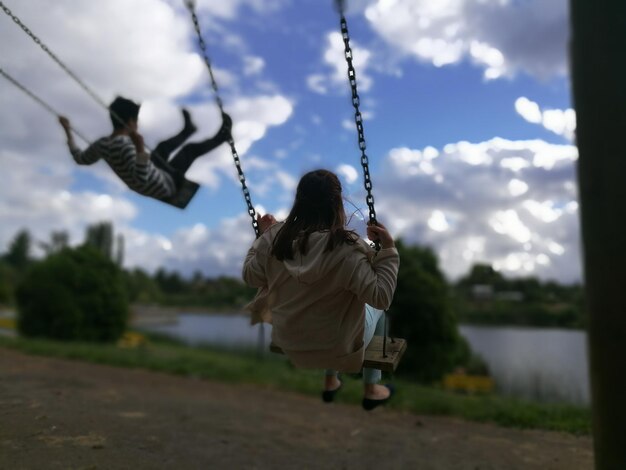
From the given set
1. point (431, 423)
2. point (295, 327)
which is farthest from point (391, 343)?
point (431, 423)

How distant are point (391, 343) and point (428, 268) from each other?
9.26 metres

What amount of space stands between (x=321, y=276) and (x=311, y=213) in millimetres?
300

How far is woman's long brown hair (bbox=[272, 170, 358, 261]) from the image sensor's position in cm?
238

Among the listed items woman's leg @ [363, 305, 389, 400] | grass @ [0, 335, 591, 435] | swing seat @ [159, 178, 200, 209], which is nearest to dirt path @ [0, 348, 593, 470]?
grass @ [0, 335, 591, 435]

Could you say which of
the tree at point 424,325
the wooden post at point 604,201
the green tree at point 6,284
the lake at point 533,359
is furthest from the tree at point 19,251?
the wooden post at point 604,201

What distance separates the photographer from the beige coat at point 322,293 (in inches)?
89.3

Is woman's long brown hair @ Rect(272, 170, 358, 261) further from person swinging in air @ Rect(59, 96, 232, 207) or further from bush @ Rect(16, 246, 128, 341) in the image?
bush @ Rect(16, 246, 128, 341)

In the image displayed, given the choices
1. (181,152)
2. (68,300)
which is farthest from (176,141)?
(68,300)

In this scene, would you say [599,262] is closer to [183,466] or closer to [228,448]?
[183,466]

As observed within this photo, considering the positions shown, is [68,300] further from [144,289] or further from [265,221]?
[144,289]

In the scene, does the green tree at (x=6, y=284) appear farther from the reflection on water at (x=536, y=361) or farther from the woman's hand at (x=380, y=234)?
the woman's hand at (x=380, y=234)

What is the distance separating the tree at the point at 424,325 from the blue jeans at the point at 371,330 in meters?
A: 7.79

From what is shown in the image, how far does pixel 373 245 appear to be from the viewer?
2.46 m

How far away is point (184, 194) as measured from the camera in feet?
12.0
